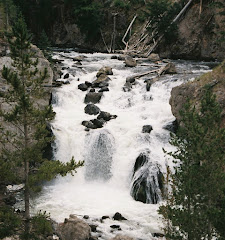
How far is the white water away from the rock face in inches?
76.1

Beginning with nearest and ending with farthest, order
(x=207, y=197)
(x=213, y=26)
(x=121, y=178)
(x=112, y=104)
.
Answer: (x=207, y=197)
(x=121, y=178)
(x=112, y=104)
(x=213, y=26)

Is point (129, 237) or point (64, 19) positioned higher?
point (64, 19)

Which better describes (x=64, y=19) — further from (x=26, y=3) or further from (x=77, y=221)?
(x=77, y=221)

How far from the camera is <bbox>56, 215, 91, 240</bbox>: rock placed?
15.2 m

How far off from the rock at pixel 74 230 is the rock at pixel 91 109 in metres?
12.9

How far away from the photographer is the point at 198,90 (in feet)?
72.5

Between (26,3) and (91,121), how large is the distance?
47667mm

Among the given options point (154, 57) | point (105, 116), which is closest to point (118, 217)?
point (105, 116)

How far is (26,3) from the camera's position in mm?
63250

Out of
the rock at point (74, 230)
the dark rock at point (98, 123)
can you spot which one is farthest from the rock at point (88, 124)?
the rock at point (74, 230)

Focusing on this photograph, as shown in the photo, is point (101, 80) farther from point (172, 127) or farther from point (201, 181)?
point (201, 181)

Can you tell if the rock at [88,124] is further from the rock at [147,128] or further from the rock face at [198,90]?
the rock face at [198,90]

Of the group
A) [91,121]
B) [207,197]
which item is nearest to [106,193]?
[91,121]

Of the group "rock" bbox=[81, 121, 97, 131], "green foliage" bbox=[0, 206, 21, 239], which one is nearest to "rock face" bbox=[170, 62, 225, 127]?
"rock" bbox=[81, 121, 97, 131]
